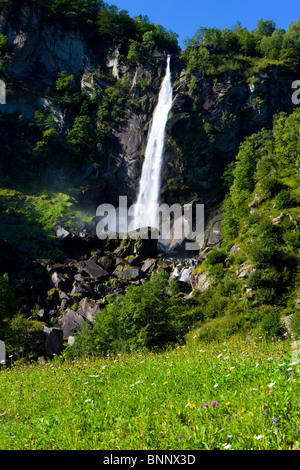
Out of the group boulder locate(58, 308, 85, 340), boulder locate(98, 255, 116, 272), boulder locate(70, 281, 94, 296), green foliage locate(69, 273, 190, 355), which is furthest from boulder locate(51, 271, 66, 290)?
green foliage locate(69, 273, 190, 355)

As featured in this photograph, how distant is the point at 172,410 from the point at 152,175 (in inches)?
2392

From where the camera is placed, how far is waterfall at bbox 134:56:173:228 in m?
62.0

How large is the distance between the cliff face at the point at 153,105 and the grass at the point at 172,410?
56.8m

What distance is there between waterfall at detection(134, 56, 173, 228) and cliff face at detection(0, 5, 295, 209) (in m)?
1.47

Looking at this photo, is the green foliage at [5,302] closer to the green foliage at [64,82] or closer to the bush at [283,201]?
the bush at [283,201]

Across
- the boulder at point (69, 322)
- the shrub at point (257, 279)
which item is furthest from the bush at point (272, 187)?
the boulder at point (69, 322)

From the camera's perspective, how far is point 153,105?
69.0m

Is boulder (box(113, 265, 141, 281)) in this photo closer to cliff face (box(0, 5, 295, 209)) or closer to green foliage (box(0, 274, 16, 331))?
green foliage (box(0, 274, 16, 331))

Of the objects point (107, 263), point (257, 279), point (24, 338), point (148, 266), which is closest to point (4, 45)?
point (107, 263)

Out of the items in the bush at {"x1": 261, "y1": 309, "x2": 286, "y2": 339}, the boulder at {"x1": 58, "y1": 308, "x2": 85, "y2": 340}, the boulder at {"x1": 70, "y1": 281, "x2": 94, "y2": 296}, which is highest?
the boulder at {"x1": 70, "y1": 281, "x2": 94, "y2": 296}

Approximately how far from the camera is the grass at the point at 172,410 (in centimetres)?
353

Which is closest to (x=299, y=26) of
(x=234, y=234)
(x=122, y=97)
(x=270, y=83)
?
(x=270, y=83)

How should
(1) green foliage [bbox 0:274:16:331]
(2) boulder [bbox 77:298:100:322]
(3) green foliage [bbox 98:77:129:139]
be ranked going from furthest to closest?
(3) green foliage [bbox 98:77:129:139] → (2) boulder [bbox 77:298:100:322] → (1) green foliage [bbox 0:274:16:331]

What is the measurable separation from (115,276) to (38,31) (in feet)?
222
